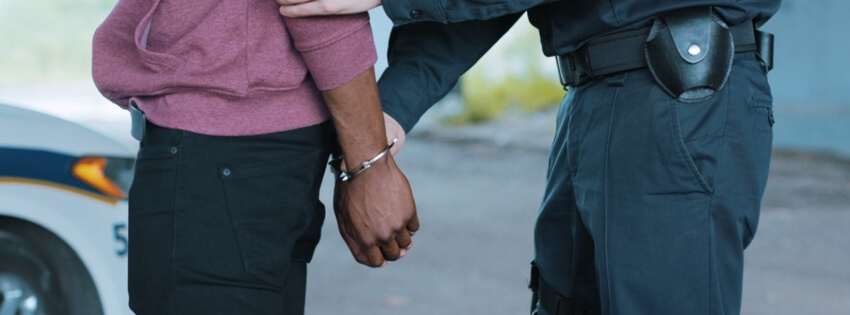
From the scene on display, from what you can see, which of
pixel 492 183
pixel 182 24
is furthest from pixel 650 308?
pixel 492 183

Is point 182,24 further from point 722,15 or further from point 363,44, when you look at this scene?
point 722,15

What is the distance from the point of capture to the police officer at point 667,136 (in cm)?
171

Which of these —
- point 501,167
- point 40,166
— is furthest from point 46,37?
point 40,166

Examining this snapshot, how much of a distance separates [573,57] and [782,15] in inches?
368

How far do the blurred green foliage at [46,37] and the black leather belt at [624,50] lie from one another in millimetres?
14582

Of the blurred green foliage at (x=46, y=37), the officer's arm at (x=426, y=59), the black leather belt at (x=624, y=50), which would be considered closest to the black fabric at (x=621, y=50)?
the black leather belt at (x=624, y=50)

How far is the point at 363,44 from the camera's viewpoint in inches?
63.0

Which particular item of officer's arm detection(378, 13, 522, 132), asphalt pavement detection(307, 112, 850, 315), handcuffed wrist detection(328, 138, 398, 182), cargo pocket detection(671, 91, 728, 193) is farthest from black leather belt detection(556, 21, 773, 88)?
asphalt pavement detection(307, 112, 850, 315)

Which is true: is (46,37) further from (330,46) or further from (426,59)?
(330,46)

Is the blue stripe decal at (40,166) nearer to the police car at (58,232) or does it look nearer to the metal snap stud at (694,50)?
the police car at (58,232)

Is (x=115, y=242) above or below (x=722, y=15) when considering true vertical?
below

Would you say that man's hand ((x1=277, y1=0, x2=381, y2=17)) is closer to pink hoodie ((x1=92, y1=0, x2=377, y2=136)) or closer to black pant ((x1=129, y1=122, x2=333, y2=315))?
pink hoodie ((x1=92, y1=0, x2=377, y2=136))

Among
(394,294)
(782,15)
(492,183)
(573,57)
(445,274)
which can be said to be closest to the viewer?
(573,57)

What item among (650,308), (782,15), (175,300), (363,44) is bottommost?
(782,15)
